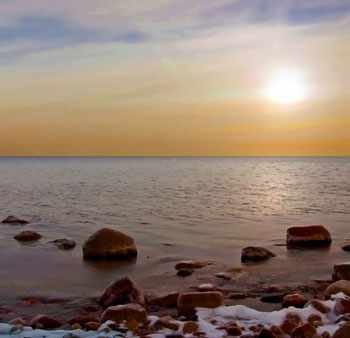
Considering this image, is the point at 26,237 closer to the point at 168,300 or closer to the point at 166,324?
the point at 168,300

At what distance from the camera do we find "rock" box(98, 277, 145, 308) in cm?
931

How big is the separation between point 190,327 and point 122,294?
7.69ft

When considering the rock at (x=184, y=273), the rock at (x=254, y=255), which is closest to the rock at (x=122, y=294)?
the rock at (x=184, y=273)

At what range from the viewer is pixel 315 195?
36.9 meters

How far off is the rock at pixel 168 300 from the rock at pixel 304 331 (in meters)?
2.95

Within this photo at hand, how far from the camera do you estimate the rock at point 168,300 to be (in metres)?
9.48

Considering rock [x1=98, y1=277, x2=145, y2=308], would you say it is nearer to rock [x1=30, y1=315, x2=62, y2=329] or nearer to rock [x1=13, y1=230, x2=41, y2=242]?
rock [x1=30, y1=315, x2=62, y2=329]

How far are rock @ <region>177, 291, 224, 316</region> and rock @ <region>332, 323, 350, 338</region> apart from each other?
2.38m

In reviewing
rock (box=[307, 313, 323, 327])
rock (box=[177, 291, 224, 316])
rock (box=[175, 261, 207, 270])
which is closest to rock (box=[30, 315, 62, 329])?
rock (box=[177, 291, 224, 316])

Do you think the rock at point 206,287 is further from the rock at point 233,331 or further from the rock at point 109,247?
the rock at point 109,247

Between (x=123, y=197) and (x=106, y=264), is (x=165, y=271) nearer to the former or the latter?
(x=106, y=264)

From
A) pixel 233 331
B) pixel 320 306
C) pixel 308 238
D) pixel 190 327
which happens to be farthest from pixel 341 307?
pixel 308 238

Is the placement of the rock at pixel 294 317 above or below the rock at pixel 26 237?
above

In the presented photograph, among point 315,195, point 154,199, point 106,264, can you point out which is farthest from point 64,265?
point 315,195
